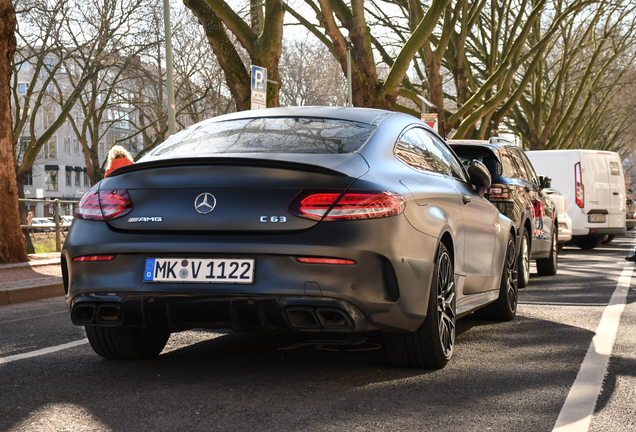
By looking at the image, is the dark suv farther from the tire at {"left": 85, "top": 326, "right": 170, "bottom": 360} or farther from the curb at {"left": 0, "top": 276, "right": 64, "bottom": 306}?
the curb at {"left": 0, "top": 276, "right": 64, "bottom": 306}

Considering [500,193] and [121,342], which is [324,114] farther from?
[500,193]

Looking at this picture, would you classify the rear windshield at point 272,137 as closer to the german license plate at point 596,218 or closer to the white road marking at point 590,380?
the white road marking at point 590,380

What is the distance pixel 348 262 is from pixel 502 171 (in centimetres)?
584

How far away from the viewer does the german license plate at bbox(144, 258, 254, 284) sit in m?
4.04

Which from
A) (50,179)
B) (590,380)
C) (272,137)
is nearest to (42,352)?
(272,137)

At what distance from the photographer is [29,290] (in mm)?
9586

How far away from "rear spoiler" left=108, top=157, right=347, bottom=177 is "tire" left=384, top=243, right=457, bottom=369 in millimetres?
942

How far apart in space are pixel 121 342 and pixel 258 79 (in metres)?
8.53

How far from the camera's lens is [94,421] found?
3.62m

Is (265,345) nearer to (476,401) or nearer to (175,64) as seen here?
(476,401)

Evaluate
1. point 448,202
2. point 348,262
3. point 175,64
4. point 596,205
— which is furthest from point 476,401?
point 175,64

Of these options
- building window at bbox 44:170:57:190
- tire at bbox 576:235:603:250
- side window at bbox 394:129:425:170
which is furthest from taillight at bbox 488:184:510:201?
building window at bbox 44:170:57:190

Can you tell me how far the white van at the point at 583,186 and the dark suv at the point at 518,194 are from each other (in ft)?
23.1

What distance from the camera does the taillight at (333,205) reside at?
402 centimetres
